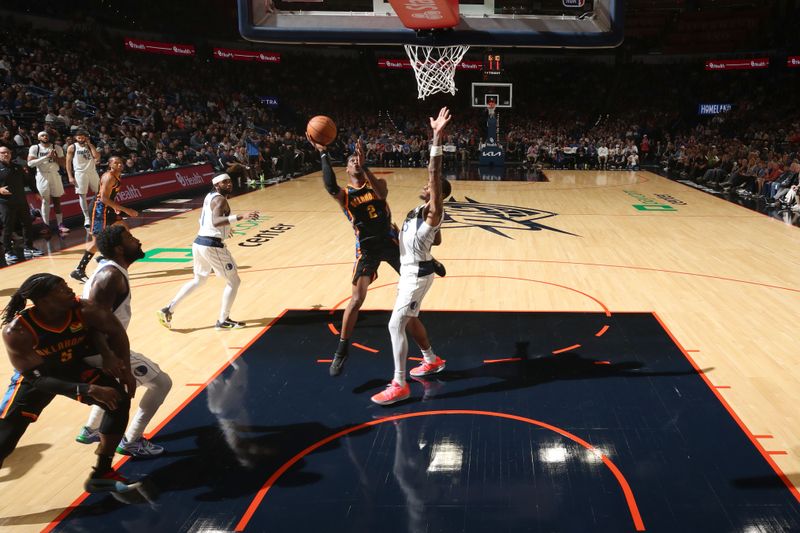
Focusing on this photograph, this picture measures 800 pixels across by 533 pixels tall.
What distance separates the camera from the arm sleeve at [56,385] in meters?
3.41

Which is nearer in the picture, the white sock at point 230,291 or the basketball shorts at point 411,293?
the basketball shorts at point 411,293

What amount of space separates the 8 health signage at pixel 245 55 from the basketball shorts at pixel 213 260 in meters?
28.7

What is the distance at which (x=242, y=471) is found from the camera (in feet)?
13.4

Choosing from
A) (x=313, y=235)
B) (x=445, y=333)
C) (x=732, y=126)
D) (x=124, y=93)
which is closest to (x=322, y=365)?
(x=445, y=333)

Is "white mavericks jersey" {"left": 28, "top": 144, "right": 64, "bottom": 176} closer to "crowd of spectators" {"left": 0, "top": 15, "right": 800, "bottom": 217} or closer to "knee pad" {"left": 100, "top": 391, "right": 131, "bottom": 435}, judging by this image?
"crowd of spectators" {"left": 0, "top": 15, "right": 800, "bottom": 217}

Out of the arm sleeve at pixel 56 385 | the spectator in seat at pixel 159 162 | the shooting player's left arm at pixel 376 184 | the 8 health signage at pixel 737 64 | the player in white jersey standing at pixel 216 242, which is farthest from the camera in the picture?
the 8 health signage at pixel 737 64

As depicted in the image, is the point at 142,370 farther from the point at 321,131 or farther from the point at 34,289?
the point at 321,131

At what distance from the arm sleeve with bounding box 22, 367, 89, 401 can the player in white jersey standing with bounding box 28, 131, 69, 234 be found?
8.65 metres

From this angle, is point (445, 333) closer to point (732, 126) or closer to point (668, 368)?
point (668, 368)

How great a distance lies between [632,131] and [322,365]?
29.2 m

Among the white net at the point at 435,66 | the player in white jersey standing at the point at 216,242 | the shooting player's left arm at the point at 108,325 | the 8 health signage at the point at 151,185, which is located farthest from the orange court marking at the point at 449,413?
the 8 health signage at the point at 151,185

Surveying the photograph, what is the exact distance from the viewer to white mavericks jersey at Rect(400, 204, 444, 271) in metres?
4.81

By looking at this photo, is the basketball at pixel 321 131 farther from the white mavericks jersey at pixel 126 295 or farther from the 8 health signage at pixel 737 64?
the 8 health signage at pixel 737 64

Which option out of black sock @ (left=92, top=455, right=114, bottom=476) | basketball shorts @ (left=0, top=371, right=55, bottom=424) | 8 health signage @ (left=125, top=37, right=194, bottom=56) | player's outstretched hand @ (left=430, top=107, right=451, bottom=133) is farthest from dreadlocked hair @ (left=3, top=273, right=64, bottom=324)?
8 health signage @ (left=125, top=37, right=194, bottom=56)
